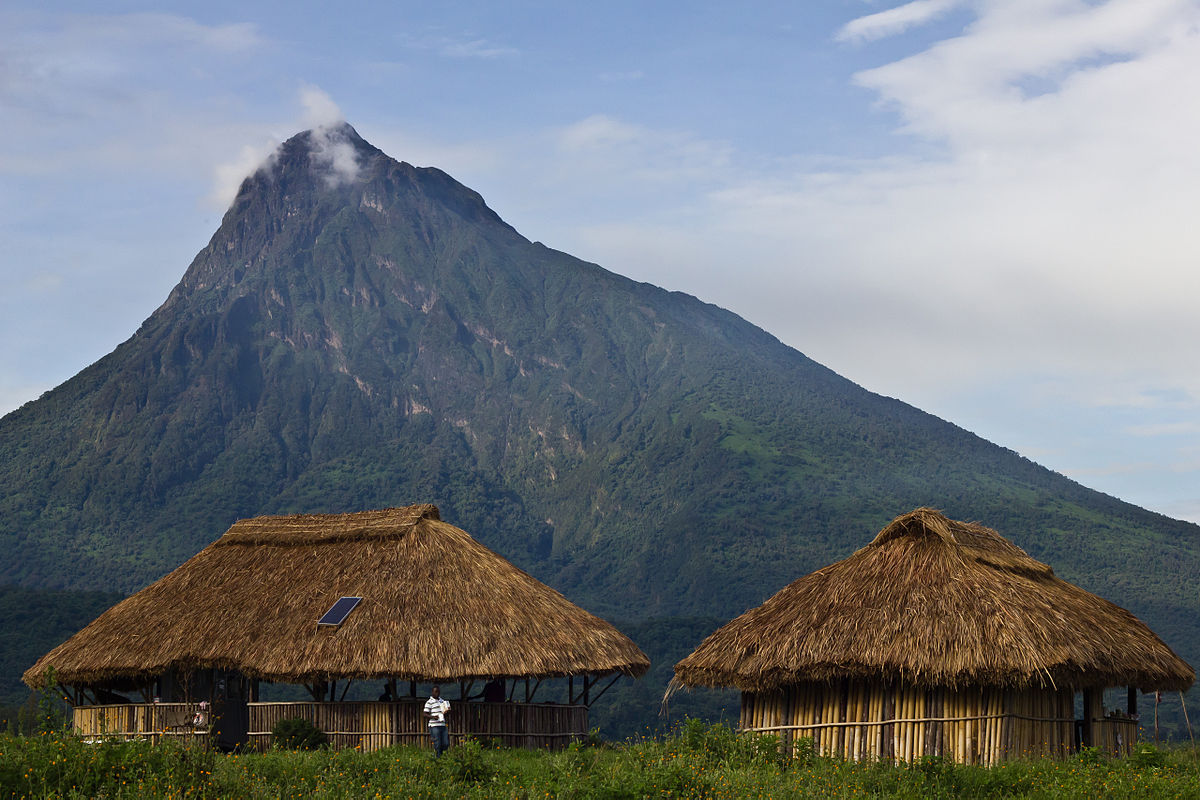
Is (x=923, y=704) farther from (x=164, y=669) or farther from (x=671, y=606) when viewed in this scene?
(x=671, y=606)

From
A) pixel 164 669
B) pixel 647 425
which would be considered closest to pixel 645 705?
pixel 164 669

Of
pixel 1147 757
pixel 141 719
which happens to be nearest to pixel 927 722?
pixel 1147 757

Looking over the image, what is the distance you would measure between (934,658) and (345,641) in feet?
39.2

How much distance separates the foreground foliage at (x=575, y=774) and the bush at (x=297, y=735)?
4.63 meters

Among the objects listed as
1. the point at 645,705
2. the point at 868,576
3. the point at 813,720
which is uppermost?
the point at 868,576

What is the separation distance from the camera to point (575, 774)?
69.7 ft

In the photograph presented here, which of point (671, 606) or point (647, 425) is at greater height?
point (647, 425)

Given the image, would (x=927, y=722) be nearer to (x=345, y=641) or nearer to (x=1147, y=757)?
(x=1147, y=757)

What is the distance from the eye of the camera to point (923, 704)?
2486cm

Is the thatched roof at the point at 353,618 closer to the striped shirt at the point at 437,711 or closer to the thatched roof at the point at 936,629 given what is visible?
the striped shirt at the point at 437,711

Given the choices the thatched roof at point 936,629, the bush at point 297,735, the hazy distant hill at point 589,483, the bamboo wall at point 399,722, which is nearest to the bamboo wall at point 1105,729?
the thatched roof at point 936,629

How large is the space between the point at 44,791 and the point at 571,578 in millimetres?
138651

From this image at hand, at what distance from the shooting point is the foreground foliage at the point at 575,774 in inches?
719

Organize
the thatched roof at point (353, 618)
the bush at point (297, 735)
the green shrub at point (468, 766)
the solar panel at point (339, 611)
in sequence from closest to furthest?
the green shrub at point (468, 766)
the bush at point (297, 735)
the thatched roof at point (353, 618)
the solar panel at point (339, 611)
